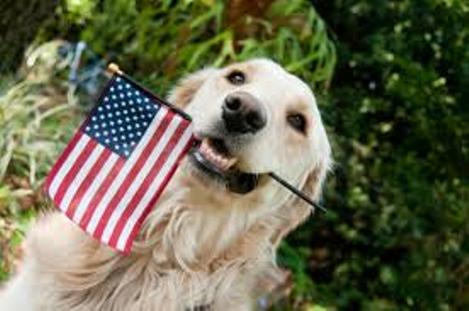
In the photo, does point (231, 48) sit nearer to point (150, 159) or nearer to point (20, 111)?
point (20, 111)

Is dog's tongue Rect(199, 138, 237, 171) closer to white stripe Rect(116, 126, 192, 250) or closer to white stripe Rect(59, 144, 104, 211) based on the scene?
white stripe Rect(116, 126, 192, 250)

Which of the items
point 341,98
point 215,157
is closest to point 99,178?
point 215,157

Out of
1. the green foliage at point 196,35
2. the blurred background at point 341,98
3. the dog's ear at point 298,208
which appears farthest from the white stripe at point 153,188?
the green foliage at point 196,35

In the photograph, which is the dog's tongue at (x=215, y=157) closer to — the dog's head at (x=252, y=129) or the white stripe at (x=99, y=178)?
the dog's head at (x=252, y=129)

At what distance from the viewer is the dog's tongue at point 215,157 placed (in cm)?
363

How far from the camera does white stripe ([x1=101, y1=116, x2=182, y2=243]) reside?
12.5 feet

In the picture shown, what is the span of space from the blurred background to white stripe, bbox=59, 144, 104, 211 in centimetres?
199

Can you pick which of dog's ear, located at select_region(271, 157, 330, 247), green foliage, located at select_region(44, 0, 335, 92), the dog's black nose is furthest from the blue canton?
green foliage, located at select_region(44, 0, 335, 92)

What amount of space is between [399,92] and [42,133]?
2583mm

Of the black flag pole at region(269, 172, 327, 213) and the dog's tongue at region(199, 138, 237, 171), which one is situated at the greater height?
the dog's tongue at region(199, 138, 237, 171)

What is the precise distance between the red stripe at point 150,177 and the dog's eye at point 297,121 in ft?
1.06

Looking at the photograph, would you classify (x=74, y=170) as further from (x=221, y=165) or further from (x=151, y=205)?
(x=221, y=165)

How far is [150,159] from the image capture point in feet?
12.6

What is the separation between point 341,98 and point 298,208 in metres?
3.73
